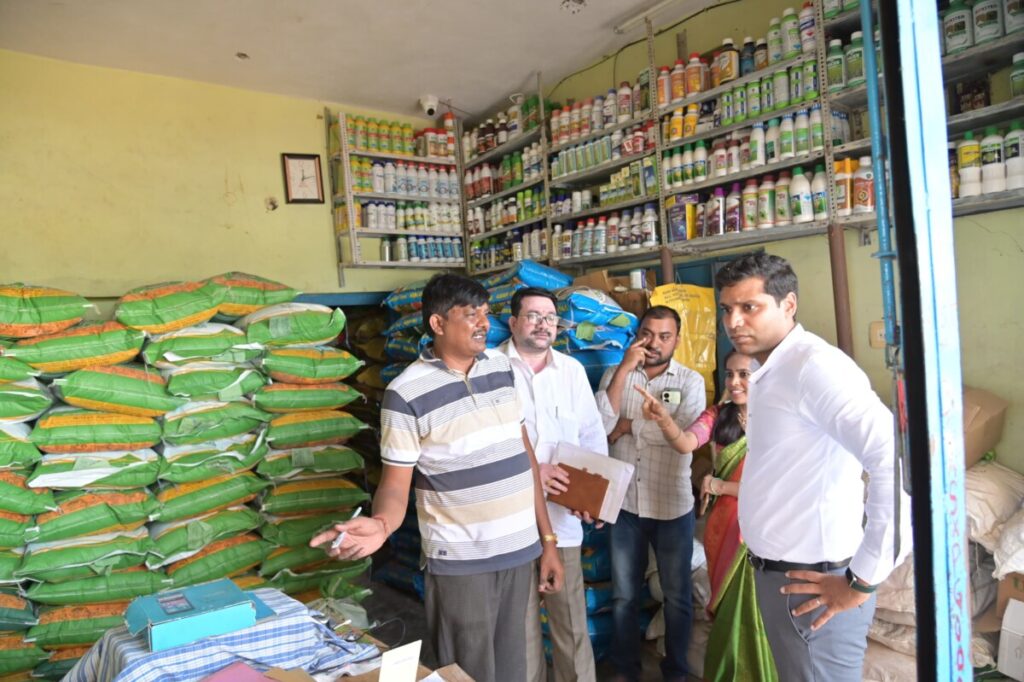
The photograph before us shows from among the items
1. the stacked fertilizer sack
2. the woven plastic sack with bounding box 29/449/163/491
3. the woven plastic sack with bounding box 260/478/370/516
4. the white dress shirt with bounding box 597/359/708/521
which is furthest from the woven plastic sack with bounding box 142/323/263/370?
the white dress shirt with bounding box 597/359/708/521

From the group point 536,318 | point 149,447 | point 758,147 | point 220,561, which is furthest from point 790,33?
point 220,561

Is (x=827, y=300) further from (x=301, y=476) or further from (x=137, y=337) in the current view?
(x=137, y=337)

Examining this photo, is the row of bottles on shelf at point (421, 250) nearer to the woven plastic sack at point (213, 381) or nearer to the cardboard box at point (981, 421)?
the woven plastic sack at point (213, 381)

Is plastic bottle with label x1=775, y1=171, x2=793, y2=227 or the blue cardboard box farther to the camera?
plastic bottle with label x1=775, y1=171, x2=793, y2=227

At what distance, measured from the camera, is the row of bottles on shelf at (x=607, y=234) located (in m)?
3.60

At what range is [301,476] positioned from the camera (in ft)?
10.2

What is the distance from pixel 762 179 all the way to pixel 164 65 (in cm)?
365

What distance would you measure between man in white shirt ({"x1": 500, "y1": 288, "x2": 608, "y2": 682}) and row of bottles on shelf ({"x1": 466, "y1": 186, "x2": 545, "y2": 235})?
194 cm

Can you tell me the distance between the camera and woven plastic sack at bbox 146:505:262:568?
8.71 feet

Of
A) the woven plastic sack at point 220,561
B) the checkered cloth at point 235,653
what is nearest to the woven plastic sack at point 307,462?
the woven plastic sack at point 220,561

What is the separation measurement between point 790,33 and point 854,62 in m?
0.34

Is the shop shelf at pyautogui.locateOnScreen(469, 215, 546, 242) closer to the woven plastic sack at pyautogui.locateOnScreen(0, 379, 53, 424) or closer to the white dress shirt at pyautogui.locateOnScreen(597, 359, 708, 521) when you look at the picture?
the white dress shirt at pyautogui.locateOnScreen(597, 359, 708, 521)

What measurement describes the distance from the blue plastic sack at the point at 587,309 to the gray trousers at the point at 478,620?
4.88 ft

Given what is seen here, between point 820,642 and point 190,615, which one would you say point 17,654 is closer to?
point 190,615
